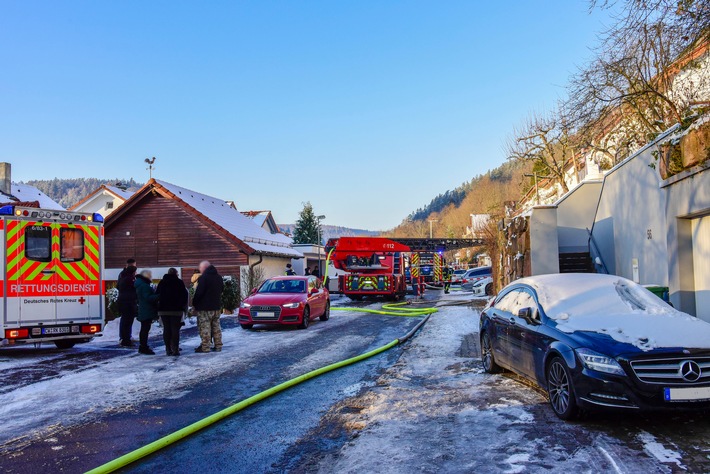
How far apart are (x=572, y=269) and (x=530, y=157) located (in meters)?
15.7

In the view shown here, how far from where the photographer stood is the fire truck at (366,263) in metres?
26.8

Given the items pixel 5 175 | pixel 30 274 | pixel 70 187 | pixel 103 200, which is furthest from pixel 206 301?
pixel 70 187

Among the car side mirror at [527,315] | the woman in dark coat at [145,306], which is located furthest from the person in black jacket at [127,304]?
the car side mirror at [527,315]

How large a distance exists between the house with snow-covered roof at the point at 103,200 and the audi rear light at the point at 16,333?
168 feet

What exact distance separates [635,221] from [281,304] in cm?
906

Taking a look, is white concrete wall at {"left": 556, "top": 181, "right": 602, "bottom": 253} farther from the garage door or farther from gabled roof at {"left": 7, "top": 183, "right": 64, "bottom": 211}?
gabled roof at {"left": 7, "top": 183, "right": 64, "bottom": 211}

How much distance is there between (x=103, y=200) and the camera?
201 feet

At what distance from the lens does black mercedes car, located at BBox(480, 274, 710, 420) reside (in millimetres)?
5539

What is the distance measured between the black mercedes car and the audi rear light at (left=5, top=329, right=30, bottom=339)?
9.03 metres

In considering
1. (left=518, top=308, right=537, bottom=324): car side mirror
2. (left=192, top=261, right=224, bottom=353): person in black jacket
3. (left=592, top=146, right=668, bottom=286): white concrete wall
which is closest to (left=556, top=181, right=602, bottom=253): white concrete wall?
(left=592, top=146, right=668, bottom=286): white concrete wall

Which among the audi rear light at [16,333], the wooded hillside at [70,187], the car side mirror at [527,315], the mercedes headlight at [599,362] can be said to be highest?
the wooded hillside at [70,187]

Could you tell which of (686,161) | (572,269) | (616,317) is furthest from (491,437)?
(572,269)

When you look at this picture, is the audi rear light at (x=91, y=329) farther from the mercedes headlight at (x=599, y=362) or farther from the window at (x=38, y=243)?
Answer: the mercedes headlight at (x=599, y=362)

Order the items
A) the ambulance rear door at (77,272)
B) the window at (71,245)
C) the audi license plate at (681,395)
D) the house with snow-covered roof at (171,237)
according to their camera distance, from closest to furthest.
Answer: the audi license plate at (681,395)
the ambulance rear door at (77,272)
the window at (71,245)
the house with snow-covered roof at (171,237)
